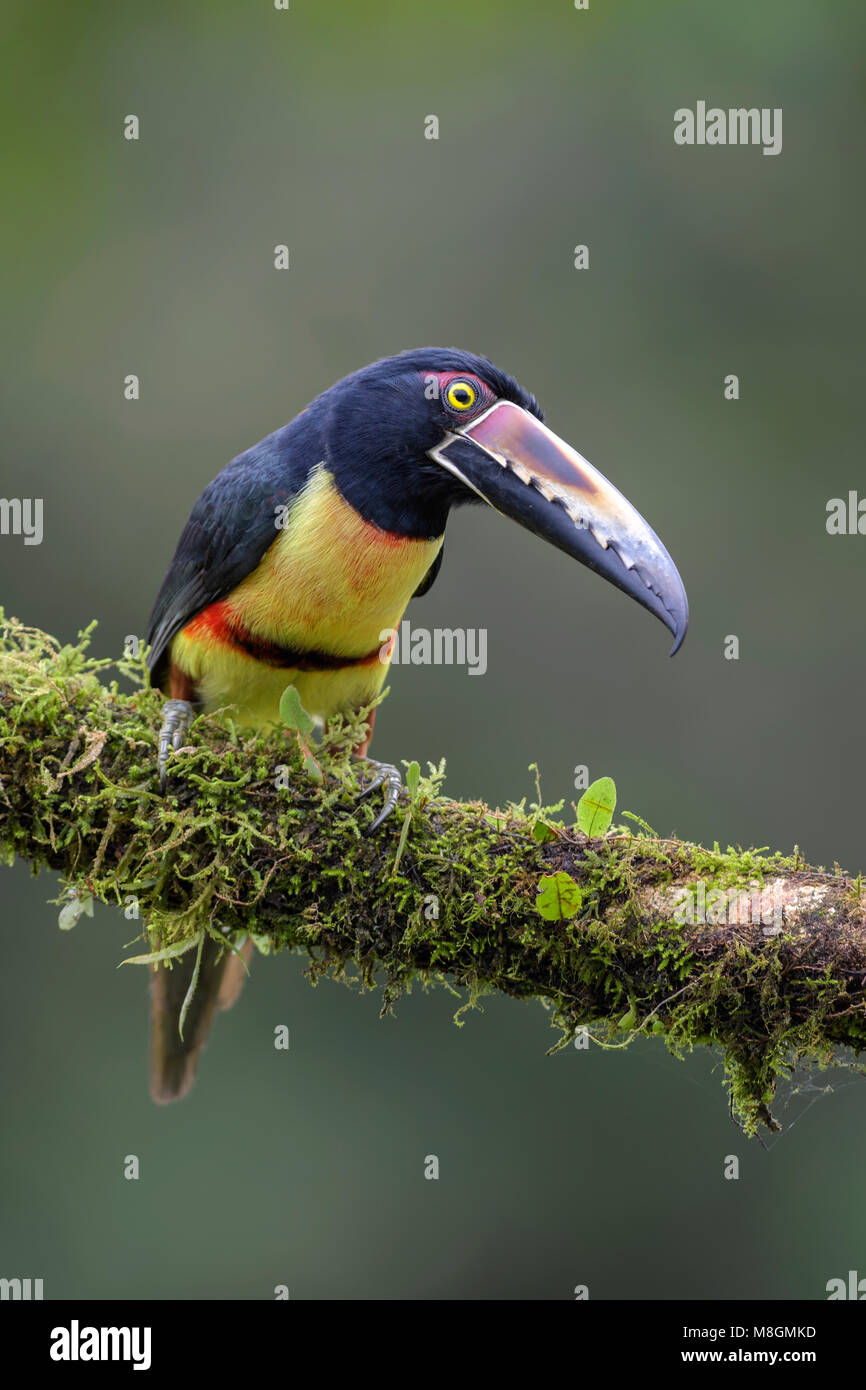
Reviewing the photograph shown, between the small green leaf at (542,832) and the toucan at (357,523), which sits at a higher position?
the toucan at (357,523)

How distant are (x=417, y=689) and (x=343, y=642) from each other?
324 centimetres

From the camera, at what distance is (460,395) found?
10.5 ft

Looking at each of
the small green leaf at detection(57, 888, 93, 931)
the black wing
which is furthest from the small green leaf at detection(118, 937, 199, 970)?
the black wing

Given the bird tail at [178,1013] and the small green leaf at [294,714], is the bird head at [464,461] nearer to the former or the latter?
the small green leaf at [294,714]

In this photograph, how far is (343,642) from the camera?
334cm

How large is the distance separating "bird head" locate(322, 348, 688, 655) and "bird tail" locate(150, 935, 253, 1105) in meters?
1.23

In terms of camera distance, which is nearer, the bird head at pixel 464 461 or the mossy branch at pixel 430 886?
the mossy branch at pixel 430 886

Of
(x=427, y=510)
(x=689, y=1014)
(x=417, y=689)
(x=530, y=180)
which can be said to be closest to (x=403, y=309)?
(x=530, y=180)

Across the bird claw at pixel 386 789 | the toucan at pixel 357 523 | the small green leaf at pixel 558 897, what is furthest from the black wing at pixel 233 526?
the small green leaf at pixel 558 897

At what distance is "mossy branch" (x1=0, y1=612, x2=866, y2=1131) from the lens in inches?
99.3

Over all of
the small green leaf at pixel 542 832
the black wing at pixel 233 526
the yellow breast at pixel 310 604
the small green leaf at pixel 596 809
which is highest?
the black wing at pixel 233 526

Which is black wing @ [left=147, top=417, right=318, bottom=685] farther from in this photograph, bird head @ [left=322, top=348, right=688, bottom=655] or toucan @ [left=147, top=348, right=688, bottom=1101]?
bird head @ [left=322, top=348, right=688, bottom=655]

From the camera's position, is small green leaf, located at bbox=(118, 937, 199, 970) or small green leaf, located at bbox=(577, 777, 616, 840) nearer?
small green leaf, located at bbox=(577, 777, 616, 840)

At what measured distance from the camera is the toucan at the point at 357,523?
309 centimetres
